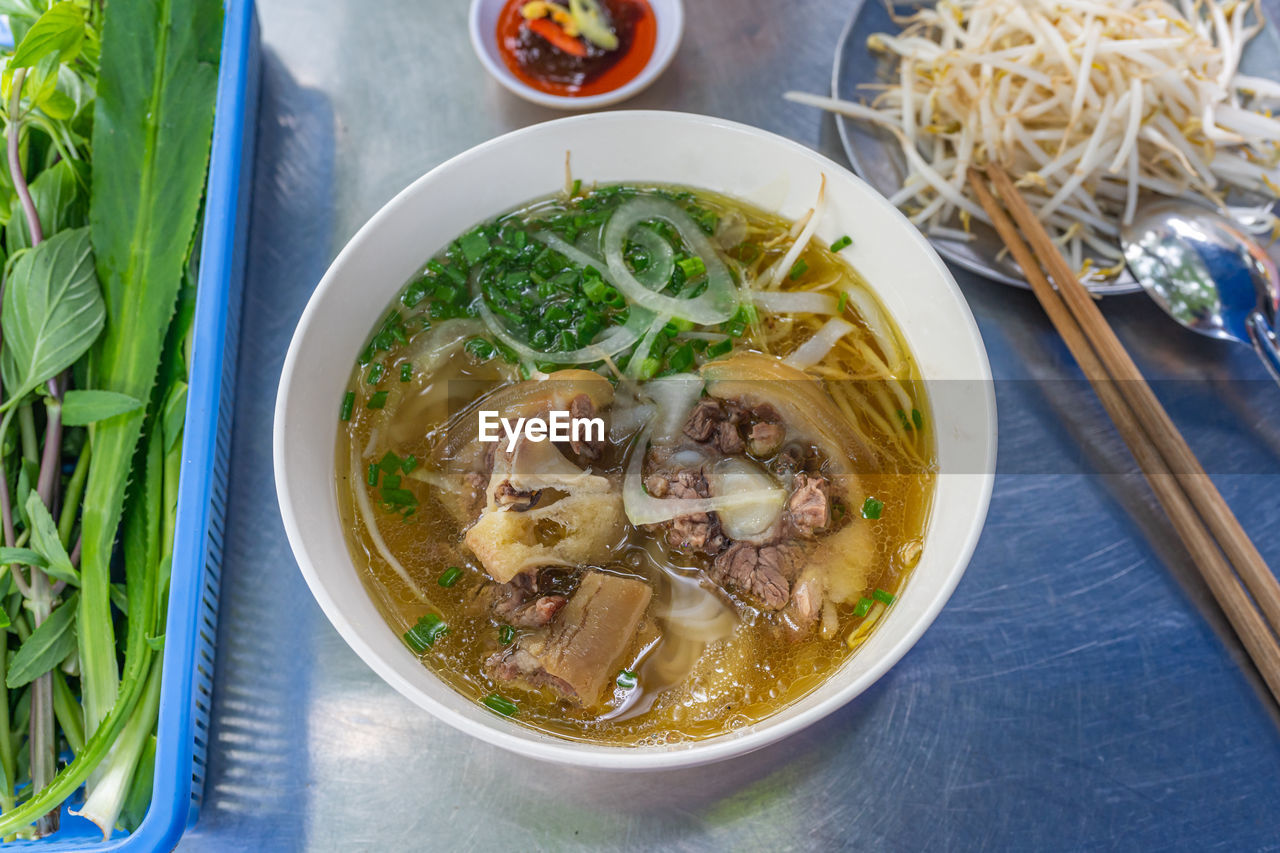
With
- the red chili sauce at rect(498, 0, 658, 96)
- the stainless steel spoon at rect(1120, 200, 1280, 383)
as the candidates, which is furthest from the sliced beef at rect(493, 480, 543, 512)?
the stainless steel spoon at rect(1120, 200, 1280, 383)

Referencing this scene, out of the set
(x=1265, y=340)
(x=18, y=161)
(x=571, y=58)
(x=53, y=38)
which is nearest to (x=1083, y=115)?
(x=1265, y=340)

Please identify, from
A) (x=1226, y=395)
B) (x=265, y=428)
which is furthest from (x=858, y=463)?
(x=265, y=428)

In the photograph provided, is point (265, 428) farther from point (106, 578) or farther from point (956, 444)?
point (956, 444)

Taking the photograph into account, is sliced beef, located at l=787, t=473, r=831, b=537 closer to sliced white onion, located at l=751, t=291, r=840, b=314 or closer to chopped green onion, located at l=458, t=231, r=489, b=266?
sliced white onion, located at l=751, t=291, r=840, b=314

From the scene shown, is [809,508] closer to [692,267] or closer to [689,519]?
[689,519]

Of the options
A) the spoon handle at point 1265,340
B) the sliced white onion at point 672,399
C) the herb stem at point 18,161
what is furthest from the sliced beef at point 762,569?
the herb stem at point 18,161
